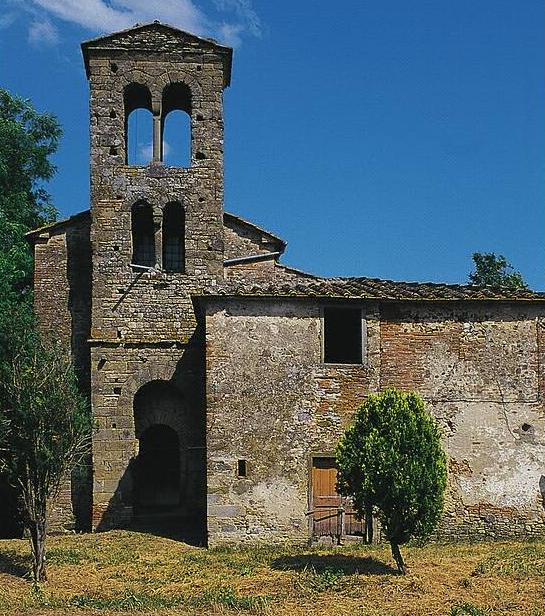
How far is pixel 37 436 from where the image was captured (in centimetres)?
1473

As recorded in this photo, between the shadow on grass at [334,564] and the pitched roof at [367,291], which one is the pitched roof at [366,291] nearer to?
the pitched roof at [367,291]

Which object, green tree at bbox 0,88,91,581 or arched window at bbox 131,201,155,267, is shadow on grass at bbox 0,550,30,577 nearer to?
green tree at bbox 0,88,91,581

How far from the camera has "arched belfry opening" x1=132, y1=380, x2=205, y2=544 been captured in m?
20.7

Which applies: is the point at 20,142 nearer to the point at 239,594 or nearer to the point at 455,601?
the point at 239,594

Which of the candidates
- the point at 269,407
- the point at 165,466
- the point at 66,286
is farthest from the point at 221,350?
the point at 66,286

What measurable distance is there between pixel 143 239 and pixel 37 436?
9.07m

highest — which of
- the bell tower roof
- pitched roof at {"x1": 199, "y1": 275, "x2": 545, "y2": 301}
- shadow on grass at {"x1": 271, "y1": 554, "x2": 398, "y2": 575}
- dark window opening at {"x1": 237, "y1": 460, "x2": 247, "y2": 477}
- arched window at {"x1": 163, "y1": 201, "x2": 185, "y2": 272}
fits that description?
the bell tower roof

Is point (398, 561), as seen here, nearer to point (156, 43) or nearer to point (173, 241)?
point (173, 241)

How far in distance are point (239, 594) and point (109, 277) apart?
10.3 meters

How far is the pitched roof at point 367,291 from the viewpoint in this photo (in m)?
17.9

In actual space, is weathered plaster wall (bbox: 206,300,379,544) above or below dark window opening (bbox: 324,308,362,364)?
below

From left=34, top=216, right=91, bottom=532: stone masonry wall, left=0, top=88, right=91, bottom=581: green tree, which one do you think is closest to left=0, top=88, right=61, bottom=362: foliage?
left=34, top=216, right=91, bottom=532: stone masonry wall

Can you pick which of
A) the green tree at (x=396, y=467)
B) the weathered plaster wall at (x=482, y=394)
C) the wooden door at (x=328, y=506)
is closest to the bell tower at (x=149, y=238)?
the wooden door at (x=328, y=506)

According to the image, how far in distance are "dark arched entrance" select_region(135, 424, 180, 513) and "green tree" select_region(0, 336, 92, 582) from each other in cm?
712
